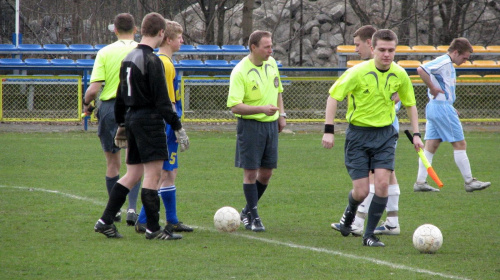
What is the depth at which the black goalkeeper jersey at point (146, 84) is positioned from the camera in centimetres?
575

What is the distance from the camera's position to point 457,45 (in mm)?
→ 9070

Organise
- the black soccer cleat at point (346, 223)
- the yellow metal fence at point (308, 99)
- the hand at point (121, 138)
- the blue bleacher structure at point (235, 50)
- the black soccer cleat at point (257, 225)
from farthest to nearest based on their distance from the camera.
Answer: the blue bleacher structure at point (235, 50) < the yellow metal fence at point (308, 99) < the black soccer cleat at point (257, 225) < the black soccer cleat at point (346, 223) < the hand at point (121, 138)

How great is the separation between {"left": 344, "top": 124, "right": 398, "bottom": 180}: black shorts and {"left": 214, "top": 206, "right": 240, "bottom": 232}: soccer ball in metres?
1.17

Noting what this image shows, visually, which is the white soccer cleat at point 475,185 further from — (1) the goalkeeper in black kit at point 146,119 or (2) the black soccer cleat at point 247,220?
(1) the goalkeeper in black kit at point 146,119

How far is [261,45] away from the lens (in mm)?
6527

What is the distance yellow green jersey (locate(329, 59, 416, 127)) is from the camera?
19.6ft

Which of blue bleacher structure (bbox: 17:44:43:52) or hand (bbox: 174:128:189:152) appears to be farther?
blue bleacher structure (bbox: 17:44:43:52)

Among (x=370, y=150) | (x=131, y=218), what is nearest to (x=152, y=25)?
(x=131, y=218)

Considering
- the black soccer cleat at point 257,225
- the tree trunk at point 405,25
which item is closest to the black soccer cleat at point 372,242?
the black soccer cleat at point 257,225

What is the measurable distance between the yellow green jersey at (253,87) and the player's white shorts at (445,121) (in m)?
3.50

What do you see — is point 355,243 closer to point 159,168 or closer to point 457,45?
point 159,168

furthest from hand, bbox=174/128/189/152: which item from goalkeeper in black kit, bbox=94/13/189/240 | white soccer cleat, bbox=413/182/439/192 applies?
white soccer cleat, bbox=413/182/439/192

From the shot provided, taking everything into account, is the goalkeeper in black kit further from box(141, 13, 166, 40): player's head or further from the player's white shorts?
the player's white shorts

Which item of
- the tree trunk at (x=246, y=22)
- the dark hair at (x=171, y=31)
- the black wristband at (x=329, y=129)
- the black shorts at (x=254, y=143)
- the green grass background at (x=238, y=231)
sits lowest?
the green grass background at (x=238, y=231)
